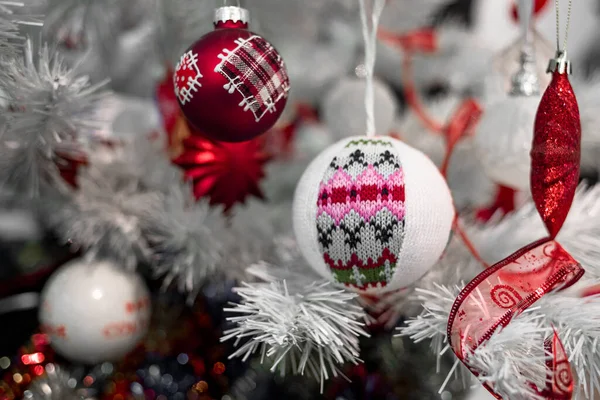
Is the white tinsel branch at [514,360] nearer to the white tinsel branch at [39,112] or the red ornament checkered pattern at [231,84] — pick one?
the red ornament checkered pattern at [231,84]

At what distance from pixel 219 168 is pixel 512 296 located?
12.4 inches

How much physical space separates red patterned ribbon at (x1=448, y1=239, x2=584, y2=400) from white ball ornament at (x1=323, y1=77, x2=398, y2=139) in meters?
0.29

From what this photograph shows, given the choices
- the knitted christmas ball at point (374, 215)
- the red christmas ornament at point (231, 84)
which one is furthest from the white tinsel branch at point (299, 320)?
the red christmas ornament at point (231, 84)

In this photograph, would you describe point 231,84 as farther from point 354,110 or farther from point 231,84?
point 354,110

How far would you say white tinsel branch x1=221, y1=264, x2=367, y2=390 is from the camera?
14.9 inches

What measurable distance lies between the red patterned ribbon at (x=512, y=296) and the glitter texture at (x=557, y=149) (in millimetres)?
31

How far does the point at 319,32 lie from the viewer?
35.4 inches

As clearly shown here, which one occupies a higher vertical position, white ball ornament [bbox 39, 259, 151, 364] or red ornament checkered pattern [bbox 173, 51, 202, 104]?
red ornament checkered pattern [bbox 173, 51, 202, 104]

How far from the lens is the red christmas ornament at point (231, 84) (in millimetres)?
384

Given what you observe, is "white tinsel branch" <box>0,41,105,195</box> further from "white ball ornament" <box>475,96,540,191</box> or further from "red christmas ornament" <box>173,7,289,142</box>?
"white ball ornament" <box>475,96,540,191</box>

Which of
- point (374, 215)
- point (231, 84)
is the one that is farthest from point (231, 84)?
point (374, 215)

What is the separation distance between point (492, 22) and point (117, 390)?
0.89 metres

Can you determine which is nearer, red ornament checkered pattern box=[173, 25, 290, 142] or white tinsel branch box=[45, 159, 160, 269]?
red ornament checkered pattern box=[173, 25, 290, 142]

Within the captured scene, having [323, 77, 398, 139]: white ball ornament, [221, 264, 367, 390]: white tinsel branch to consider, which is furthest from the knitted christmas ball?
[323, 77, 398, 139]: white ball ornament
